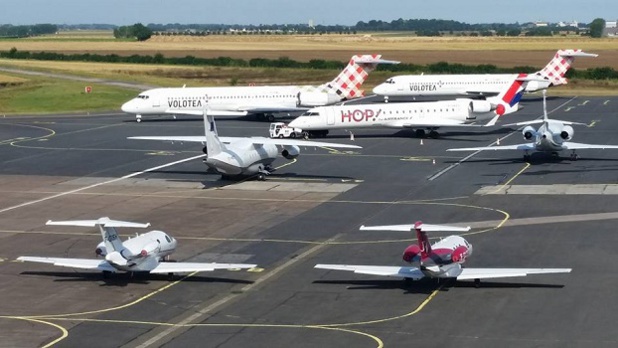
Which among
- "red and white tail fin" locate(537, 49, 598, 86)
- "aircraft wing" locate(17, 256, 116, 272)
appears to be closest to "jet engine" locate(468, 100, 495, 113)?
"red and white tail fin" locate(537, 49, 598, 86)

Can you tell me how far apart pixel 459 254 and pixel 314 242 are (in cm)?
1294

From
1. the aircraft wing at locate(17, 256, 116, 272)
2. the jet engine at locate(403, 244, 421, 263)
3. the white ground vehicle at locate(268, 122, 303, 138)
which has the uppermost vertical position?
the jet engine at locate(403, 244, 421, 263)

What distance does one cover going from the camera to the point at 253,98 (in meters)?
116

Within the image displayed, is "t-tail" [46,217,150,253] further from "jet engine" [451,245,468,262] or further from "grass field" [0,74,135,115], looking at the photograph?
"grass field" [0,74,135,115]

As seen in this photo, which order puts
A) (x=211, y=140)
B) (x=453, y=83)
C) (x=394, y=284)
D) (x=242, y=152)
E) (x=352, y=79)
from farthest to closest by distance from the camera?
(x=453, y=83), (x=352, y=79), (x=242, y=152), (x=211, y=140), (x=394, y=284)

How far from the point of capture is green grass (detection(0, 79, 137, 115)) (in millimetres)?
134125

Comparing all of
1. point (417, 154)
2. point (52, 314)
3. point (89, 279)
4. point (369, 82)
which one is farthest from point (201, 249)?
point (369, 82)

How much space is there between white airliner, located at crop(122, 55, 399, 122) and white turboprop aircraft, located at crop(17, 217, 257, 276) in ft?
220

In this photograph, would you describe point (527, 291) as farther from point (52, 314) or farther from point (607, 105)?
point (607, 105)

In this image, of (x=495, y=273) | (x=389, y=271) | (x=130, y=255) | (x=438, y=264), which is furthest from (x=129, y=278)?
(x=495, y=273)

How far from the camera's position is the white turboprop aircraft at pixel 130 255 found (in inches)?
1779

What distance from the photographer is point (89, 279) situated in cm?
4816

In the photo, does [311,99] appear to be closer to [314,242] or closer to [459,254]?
[314,242]

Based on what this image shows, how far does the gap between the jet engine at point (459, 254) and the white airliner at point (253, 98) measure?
7014cm
